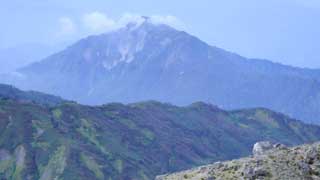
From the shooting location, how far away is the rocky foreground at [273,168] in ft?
145

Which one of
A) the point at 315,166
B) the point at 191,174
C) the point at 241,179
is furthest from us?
the point at 191,174

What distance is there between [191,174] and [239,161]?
3301 millimetres

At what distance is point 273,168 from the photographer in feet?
148

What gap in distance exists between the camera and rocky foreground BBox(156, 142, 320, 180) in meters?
44.2

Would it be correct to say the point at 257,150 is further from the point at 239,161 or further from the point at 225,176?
the point at 225,176

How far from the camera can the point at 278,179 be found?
144 feet

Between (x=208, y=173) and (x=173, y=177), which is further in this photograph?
(x=173, y=177)

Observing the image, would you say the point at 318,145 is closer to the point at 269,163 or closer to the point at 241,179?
the point at 269,163

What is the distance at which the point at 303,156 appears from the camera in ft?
156

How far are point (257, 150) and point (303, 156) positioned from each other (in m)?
12.6

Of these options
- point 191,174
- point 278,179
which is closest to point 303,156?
point 278,179

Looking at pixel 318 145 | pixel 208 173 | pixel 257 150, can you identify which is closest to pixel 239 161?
pixel 208 173

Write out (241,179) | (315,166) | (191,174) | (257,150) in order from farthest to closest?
(257,150)
(191,174)
(315,166)
(241,179)

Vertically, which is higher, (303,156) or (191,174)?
(303,156)
